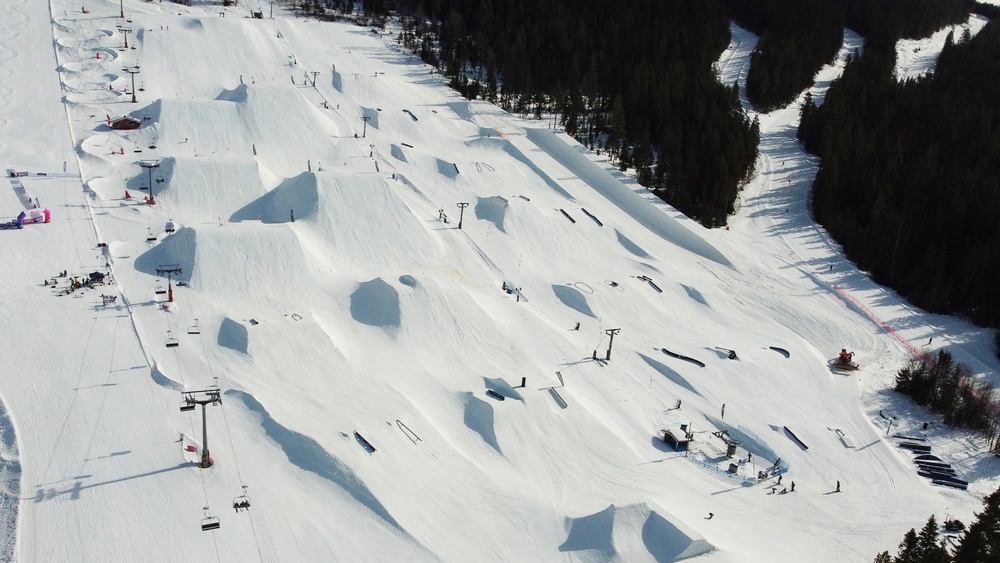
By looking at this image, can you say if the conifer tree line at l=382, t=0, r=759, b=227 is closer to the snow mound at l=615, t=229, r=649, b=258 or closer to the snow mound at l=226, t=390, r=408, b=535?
the snow mound at l=615, t=229, r=649, b=258

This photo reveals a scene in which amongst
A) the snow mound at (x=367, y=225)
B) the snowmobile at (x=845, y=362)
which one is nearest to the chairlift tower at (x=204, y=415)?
the snow mound at (x=367, y=225)

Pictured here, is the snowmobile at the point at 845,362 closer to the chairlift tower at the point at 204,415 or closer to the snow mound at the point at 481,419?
the snow mound at the point at 481,419

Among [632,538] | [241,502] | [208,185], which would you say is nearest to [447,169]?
[208,185]

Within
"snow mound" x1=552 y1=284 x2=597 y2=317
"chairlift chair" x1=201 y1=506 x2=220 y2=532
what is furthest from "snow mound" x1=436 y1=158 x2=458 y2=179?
"chairlift chair" x1=201 y1=506 x2=220 y2=532

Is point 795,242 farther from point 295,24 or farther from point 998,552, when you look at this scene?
point 295,24

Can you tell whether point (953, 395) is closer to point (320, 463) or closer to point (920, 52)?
point (320, 463)
